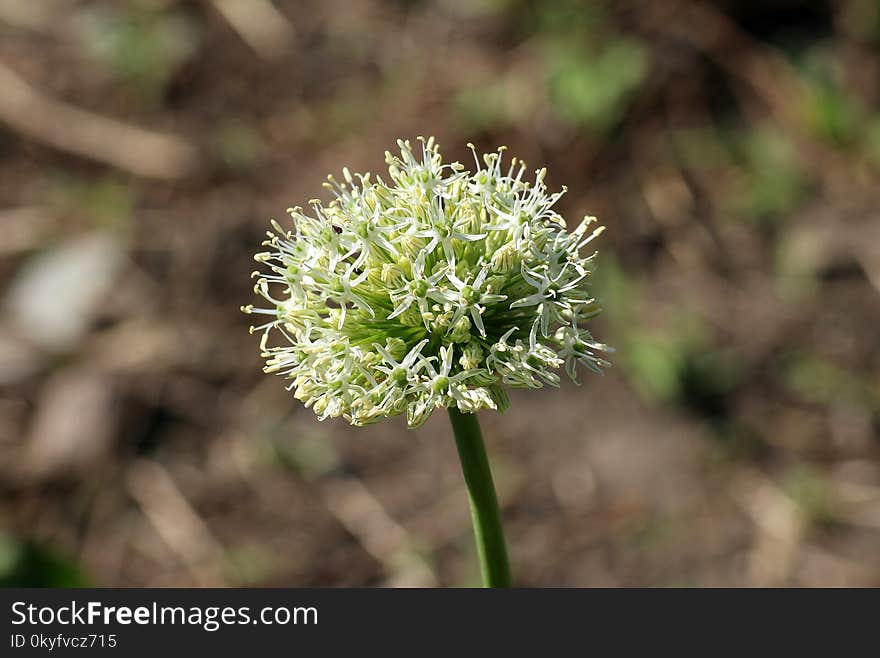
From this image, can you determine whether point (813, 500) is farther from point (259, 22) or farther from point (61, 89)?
point (61, 89)

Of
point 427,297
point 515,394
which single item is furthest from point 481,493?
point 515,394

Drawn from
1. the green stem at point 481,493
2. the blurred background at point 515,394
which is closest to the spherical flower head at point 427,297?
the green stem at point 481,493

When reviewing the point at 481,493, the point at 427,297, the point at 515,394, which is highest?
the point at 515,394

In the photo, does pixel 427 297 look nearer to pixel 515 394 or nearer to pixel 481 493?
pixel 481 493

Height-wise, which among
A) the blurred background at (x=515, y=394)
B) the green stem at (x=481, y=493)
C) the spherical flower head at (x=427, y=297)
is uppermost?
the blurred background at (x=515, y=394)

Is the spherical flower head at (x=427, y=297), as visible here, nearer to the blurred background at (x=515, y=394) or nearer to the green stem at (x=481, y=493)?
the green stem at (x=481, y=493)

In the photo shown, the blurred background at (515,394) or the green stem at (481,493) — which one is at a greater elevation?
the blurred background at (515,394)
